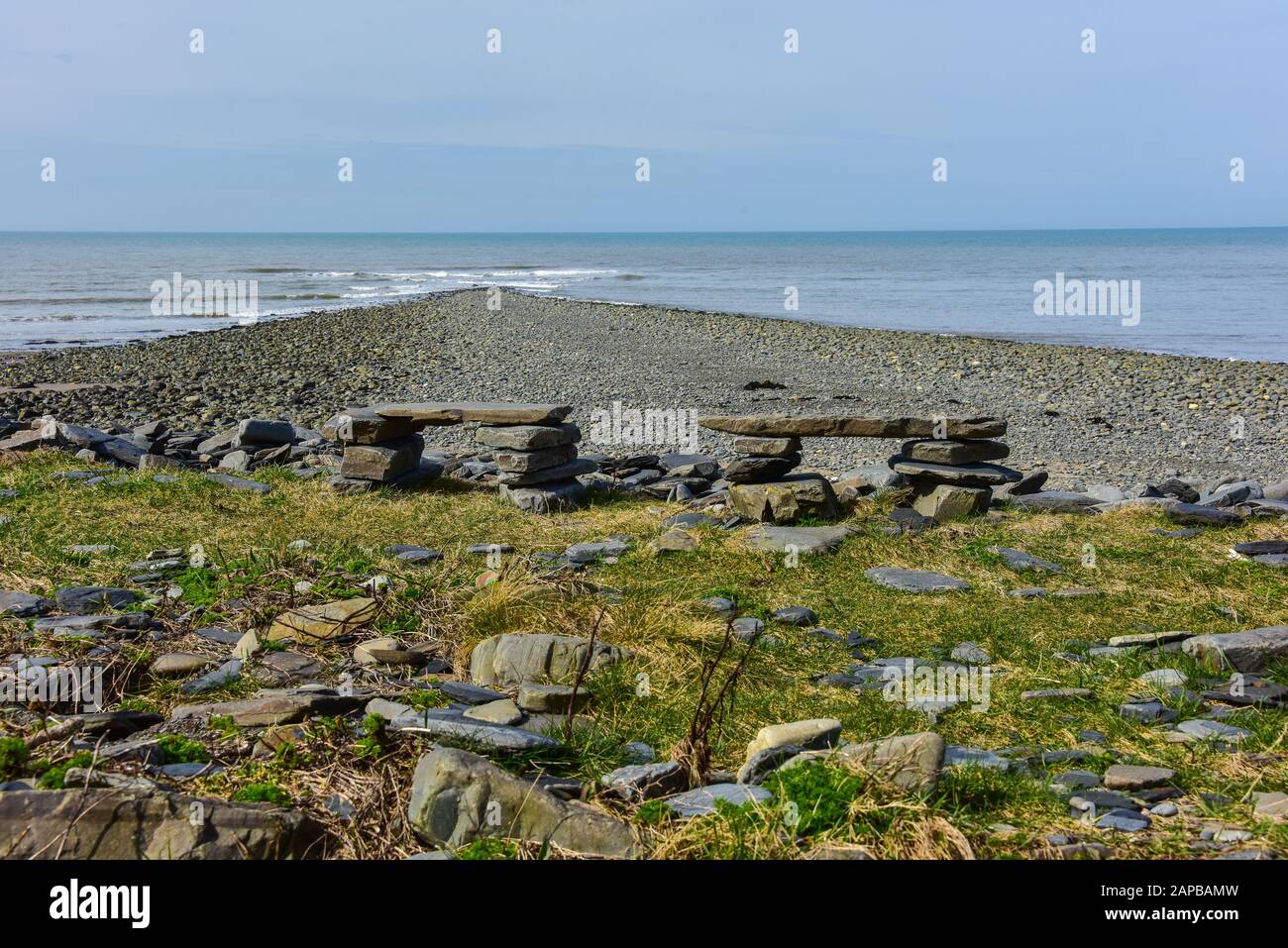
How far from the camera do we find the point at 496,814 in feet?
12.8

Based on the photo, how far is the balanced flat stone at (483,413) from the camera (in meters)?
10.9

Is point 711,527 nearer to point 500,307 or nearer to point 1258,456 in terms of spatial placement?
point 1258,456

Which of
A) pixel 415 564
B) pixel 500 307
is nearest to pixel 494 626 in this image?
pixel 415 564

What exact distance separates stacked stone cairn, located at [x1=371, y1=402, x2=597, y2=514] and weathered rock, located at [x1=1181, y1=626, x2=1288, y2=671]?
6080mm

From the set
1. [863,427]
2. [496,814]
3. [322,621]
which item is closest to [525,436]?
[863,427]

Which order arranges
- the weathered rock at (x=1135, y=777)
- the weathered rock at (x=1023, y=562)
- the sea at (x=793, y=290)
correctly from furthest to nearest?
the sea at (x=793, y=290)
the weathered rock at (x=1023, y=562)
the weathered rock at (x=1135, y=777)

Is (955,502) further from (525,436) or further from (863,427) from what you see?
(525,436)

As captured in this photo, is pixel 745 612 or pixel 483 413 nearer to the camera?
pixel 745 612

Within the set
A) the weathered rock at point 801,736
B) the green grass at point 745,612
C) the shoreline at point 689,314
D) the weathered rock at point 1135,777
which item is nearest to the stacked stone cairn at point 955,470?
the green grass at point 745,612

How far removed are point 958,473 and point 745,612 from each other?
12.3ft

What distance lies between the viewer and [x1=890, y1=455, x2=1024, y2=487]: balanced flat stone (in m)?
10.1

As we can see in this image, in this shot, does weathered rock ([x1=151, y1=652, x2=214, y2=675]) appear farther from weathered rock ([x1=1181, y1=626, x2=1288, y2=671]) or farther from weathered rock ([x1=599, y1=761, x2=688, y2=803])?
weathered rock ([x1=1181, y1=626, x2=1288, y2=671])

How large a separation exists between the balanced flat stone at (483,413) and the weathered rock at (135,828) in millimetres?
7291

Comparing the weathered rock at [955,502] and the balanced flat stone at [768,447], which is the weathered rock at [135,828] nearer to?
the balanced flat stone at [768,447]
